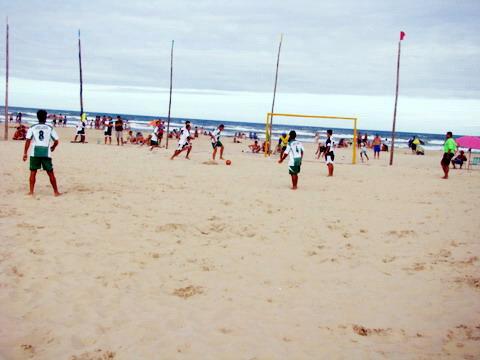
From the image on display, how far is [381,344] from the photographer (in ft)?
10.5

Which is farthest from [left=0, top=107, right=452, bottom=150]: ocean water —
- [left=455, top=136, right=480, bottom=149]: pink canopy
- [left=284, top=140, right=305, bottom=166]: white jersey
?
[left=284, top=140, right=305, bottom=166]: white jersey

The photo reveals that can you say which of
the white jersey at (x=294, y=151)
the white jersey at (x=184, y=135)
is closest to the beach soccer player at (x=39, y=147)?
the white jersey at (x=294, y=151)

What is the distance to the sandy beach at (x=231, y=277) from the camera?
3.16 metres

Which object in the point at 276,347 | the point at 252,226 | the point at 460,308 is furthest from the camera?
the point at 252,226

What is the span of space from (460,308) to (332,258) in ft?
5.21

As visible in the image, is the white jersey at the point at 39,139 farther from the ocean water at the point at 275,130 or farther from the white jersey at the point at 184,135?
the ocean water at the point at 275,130

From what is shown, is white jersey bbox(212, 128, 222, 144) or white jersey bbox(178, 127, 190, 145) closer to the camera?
white jersey bbox(178, 127, 190, 145)

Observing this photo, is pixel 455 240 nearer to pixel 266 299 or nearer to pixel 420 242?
pixel 420 242

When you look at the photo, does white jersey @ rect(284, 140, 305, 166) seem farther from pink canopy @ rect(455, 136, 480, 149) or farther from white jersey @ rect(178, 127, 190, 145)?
pink canopy @ rect(455, 136, 480, 149)

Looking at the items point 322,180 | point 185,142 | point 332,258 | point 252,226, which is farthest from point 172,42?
point 332,258

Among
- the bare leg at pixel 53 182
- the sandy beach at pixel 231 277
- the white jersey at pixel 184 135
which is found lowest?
the sandy beach at pixel 231 277

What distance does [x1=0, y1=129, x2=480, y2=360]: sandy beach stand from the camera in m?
3.16

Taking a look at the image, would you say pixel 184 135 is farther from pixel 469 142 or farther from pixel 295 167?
pixel 469 142

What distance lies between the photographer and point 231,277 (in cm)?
446
